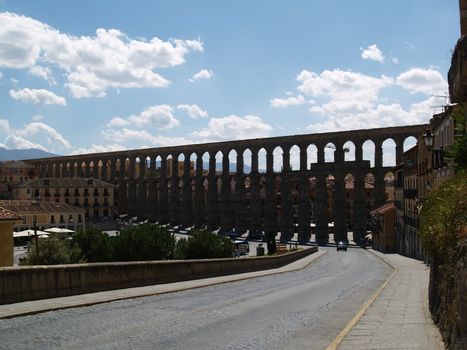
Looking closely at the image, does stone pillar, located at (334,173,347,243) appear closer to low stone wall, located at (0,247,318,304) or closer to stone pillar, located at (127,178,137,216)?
stone pillar, located at (127,178,137,216)

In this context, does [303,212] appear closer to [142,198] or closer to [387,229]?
[387,229]

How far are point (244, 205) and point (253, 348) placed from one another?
9744 centimetres

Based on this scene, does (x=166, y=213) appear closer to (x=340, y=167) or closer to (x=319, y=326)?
(x=340, y=167)

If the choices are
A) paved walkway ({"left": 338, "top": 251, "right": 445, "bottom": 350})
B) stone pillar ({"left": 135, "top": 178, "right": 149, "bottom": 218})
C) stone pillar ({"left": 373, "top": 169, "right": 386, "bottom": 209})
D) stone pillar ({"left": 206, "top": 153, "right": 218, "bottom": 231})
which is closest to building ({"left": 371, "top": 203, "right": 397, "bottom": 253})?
stone pillar ({"left": 373, "top": 169, "right": 386, "bottom": 209})

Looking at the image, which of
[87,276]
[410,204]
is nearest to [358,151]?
[410,204]

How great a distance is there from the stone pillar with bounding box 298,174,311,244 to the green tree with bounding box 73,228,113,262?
48825 mm

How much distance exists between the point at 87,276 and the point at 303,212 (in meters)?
80.9

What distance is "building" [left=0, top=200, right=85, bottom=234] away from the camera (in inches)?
3398

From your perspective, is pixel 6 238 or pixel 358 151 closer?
pixel 6 238

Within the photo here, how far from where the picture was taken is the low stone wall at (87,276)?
14062 millimetres

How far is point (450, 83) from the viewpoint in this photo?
11352mm

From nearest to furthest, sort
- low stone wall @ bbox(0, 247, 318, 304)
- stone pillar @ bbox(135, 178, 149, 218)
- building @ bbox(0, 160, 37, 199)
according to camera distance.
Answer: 1. low stone wall @ bbox(0, 247, 318, 304)
2. stone pillar @ bbox(135, 178, 149, 218)
3. building @ bbox(0, 160, 37, 199)

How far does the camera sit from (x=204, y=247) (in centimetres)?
4625

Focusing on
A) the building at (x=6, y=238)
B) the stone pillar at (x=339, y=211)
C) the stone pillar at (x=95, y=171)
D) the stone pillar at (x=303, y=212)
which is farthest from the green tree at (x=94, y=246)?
the stone pillar at (x=95, y=171)
